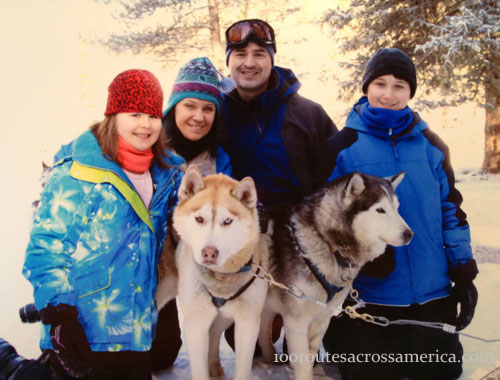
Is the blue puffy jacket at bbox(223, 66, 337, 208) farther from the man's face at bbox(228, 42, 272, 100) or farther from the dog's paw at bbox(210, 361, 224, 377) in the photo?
the dog's paw at bbox(210, 361, 224, 377)

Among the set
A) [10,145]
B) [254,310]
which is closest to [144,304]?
[254,310]

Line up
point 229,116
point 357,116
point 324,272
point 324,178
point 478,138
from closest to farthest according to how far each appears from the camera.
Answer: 1. point 324,272
2. point 357,116
3. point 324,178
4. point 229,116
5. point 478,138

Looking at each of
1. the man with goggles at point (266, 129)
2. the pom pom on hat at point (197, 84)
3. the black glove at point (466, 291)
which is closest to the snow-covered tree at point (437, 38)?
the man with goggles at point (266, 129)

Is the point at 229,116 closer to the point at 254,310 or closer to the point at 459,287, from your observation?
the point at 254,310

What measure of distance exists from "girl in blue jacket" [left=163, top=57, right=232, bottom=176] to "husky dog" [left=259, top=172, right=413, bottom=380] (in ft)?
2.65

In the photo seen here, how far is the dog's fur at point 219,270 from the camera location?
198 centimetres

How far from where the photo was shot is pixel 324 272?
2.33m

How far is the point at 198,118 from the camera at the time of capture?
8.91 feet

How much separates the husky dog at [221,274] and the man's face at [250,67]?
1.30 metres

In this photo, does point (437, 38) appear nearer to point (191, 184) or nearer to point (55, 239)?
point (191, 184)

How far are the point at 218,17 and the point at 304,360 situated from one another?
28.4 feet

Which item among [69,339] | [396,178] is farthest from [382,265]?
[69,339]

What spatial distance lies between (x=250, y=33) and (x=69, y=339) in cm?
265

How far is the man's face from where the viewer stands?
10.3ft
